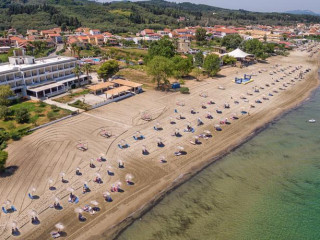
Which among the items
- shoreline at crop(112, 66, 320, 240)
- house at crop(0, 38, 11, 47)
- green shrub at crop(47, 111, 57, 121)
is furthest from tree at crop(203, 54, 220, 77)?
house at crop(0, 38, 11, 47)

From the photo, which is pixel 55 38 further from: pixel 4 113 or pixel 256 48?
pixel 256 48

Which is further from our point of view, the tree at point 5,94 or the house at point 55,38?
the house at point 55,38

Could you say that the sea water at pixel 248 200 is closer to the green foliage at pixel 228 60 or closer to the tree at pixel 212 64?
the tree at pixel 212 64

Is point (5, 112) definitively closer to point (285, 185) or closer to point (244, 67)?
point (285, 185)

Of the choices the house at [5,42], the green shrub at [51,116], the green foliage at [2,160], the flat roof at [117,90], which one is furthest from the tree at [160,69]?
the house at [5,42]

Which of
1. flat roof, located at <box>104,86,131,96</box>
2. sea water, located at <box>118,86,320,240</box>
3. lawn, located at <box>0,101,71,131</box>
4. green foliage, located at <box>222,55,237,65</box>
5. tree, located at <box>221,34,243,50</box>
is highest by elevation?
tree, located at <box>221,34,243,50</box>

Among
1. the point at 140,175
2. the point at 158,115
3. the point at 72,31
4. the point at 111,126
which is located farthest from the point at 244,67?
the point at 72,31

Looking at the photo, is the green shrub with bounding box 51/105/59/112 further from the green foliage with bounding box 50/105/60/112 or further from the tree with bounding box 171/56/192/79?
the tree with bounding box 171/56/192/79
